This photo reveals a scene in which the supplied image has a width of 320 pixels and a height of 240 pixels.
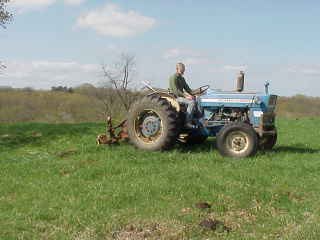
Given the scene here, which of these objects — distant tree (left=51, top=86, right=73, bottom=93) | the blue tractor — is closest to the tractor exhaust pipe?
the blue tractor

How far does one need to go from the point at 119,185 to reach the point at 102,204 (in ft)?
3.47

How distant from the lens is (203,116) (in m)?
11.7

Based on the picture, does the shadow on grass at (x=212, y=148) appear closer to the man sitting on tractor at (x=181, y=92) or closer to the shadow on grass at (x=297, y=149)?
→ the shadow on grass at (x=297, y=149)

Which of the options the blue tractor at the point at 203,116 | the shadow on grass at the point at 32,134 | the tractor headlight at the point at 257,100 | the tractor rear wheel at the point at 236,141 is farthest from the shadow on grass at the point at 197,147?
the shadow on grass at the point at 32,134

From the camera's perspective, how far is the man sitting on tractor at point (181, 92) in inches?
446

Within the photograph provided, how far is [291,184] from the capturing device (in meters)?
8.24

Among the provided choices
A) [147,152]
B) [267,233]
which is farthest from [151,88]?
[267,233]

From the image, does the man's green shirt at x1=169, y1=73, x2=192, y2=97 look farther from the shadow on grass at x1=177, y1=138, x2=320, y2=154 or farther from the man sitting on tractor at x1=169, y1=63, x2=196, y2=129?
the shadow on grass at x1=177, y1=138, x2=320, y2=154

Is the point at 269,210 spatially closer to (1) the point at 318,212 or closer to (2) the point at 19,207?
(1) the point at 318,212

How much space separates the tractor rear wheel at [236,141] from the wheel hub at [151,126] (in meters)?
1.58

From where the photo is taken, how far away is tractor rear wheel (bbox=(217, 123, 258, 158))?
1057cm

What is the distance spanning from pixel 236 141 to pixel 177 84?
2.01 meters

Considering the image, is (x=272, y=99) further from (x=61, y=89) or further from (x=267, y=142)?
(x=61, y=89)

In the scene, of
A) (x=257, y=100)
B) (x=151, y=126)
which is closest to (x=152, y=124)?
(x=151, y=126)
